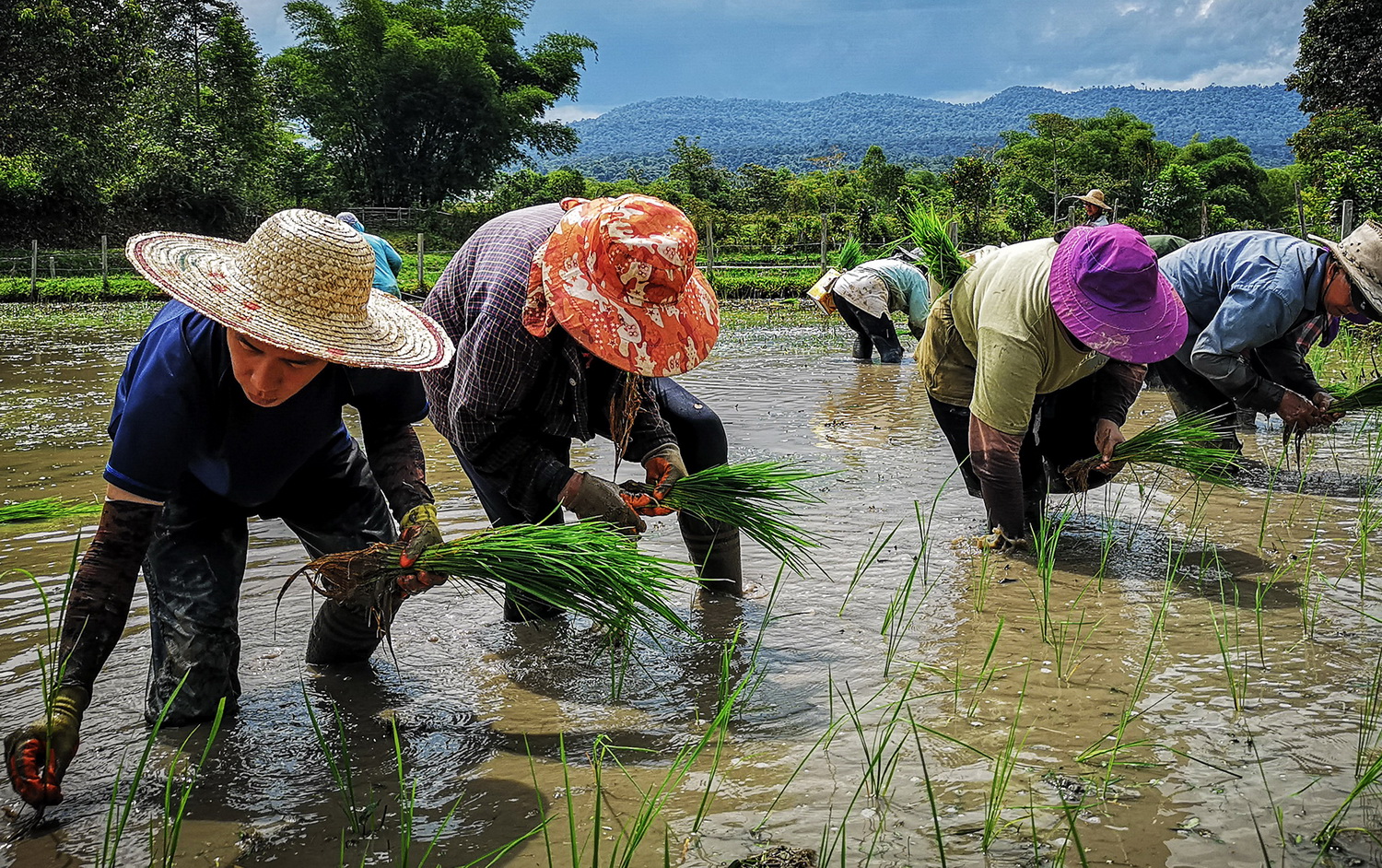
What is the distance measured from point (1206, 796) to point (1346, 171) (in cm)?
1712

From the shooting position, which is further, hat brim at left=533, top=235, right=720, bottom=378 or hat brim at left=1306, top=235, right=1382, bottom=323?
hat brim at left=1306, top=235, right=1382, bottom=323

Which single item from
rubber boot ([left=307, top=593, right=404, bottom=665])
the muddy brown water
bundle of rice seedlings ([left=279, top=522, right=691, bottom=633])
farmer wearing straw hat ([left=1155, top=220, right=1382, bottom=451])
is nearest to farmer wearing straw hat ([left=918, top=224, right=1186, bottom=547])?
the muddy brown water

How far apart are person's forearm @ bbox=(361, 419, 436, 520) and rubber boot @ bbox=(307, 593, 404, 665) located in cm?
29

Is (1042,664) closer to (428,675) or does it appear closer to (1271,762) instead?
(1271,762)

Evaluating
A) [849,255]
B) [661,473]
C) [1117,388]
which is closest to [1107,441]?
[1117,388]

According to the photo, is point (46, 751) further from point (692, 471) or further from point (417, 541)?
point (692, 471)

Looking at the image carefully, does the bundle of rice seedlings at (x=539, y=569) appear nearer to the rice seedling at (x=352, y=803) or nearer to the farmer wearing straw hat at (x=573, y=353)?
the farmer wearing straw hat at (x=573, y=353)

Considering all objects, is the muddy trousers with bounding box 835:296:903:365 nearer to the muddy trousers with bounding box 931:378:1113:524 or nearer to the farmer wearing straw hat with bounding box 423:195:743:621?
the muddy trousers with bounding box 931:378:1113:524

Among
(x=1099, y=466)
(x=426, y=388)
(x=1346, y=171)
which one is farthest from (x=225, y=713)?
(x=1346, y=171)

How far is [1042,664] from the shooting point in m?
2.82

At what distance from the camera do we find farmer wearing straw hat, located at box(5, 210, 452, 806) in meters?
2.03

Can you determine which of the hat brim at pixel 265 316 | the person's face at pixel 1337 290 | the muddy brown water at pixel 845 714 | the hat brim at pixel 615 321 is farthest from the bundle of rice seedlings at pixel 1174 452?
the hat brim at pixel 265 316

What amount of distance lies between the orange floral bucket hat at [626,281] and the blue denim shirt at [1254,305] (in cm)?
279

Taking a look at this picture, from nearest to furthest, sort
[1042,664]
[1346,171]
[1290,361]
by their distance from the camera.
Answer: [1042,664]
[1290,361]
[1346,171]
